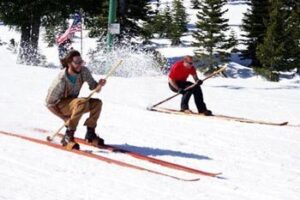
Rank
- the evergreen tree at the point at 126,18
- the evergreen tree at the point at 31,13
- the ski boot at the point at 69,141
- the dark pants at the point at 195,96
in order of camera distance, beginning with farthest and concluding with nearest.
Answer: the evergreen tree at the point at 126,18, the evergreen tree at the point at 31,13, the dark pants at the point at 195,96, the ski boot at the point at 69,141

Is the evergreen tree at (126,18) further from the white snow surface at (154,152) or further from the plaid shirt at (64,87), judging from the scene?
the plaid shirt at (64,87)

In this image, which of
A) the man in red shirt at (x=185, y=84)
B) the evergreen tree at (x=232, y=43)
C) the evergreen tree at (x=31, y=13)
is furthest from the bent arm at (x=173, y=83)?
the evergreen tree at (x=232, y=43)

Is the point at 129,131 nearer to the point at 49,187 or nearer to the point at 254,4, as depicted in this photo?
the point at 49,187

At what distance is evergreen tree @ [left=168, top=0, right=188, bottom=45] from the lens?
53.8 meters

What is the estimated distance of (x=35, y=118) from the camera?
1115cm

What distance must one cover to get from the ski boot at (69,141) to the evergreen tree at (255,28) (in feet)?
133

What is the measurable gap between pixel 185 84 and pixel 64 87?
532cm

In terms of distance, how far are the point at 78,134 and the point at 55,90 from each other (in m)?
1.65

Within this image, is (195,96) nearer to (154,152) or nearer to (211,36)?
(154,152)

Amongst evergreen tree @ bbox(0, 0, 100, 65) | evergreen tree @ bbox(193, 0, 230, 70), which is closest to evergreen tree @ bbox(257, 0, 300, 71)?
evergreen tree @ bbox(193, 0, 230, 70)

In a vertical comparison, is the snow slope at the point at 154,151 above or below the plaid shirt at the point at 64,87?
below

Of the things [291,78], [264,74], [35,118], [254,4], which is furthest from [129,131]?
[254,4]

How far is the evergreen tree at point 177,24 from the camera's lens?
53812 mm

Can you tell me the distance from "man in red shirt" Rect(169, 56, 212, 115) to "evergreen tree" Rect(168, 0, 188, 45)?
40507 mm
